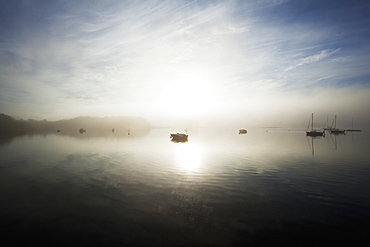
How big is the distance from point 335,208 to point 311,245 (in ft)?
21.9

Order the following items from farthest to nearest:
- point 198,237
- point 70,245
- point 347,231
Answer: point 347,231, point 198,237, point 70,245

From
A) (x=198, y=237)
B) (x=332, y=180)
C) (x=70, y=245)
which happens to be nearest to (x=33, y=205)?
(x=70, y=245)

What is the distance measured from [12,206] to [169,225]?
12.7 metres

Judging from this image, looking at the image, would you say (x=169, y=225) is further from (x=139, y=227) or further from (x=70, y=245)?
(x=70, y=245)

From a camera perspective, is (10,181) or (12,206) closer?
(12,206)

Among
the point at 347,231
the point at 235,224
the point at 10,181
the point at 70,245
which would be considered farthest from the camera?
the point at 10,181

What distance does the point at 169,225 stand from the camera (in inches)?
434

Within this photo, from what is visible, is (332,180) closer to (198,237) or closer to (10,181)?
(198,237)

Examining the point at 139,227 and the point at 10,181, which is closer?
the point at 139,227

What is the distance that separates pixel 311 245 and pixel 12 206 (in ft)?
66.6

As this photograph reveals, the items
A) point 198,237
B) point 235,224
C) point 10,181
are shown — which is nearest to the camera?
point 198,237

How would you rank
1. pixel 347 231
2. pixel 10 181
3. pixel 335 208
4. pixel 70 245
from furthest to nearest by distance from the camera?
pixel 10 181 → pixel 335 208 → pixel 347 231 → pixel 70 245

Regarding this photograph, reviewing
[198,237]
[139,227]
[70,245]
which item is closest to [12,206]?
[70,245]

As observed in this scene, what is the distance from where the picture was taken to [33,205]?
14.1 meters
